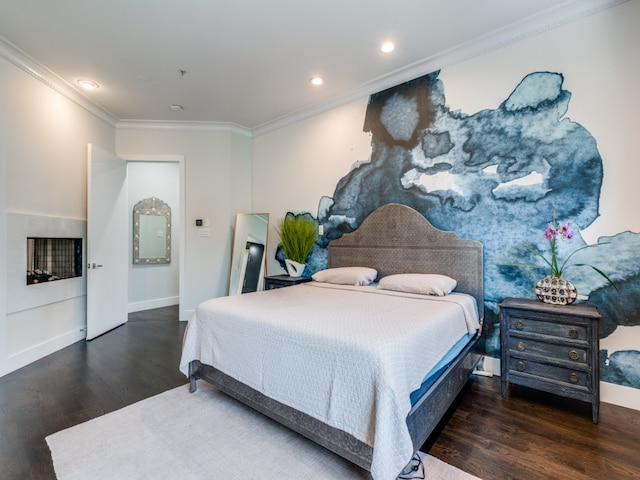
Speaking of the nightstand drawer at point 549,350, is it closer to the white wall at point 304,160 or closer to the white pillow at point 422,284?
the white pillow at point 422,284

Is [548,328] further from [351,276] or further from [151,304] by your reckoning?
[151,304]

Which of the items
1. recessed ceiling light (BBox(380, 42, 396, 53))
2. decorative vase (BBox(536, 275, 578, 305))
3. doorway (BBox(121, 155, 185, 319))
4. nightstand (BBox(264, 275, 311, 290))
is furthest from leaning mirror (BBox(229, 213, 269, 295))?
decorative vase (BBox(536, 275, 578, 305))

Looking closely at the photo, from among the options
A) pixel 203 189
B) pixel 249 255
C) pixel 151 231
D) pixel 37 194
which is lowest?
pixel 249 255

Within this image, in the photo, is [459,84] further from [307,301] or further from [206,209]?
[206,209]

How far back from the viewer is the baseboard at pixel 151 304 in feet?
16.8

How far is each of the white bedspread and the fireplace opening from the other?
207 cm

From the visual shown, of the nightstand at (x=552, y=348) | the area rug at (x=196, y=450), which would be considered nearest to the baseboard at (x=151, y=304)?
the area rug at (x=196, y=450)

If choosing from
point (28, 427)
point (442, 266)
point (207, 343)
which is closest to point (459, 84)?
point (442, 266)

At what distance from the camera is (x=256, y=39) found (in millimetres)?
2727

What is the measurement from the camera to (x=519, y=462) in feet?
5.36

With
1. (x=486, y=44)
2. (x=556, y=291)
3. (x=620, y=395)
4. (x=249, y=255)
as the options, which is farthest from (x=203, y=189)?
(x=620, y=395)

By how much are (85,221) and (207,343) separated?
114 inches

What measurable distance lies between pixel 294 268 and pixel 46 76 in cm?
340

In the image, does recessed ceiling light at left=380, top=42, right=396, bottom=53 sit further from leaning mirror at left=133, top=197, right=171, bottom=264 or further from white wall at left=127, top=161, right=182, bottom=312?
leaning mirror at left=133, top=197, right=171, bottom=264
